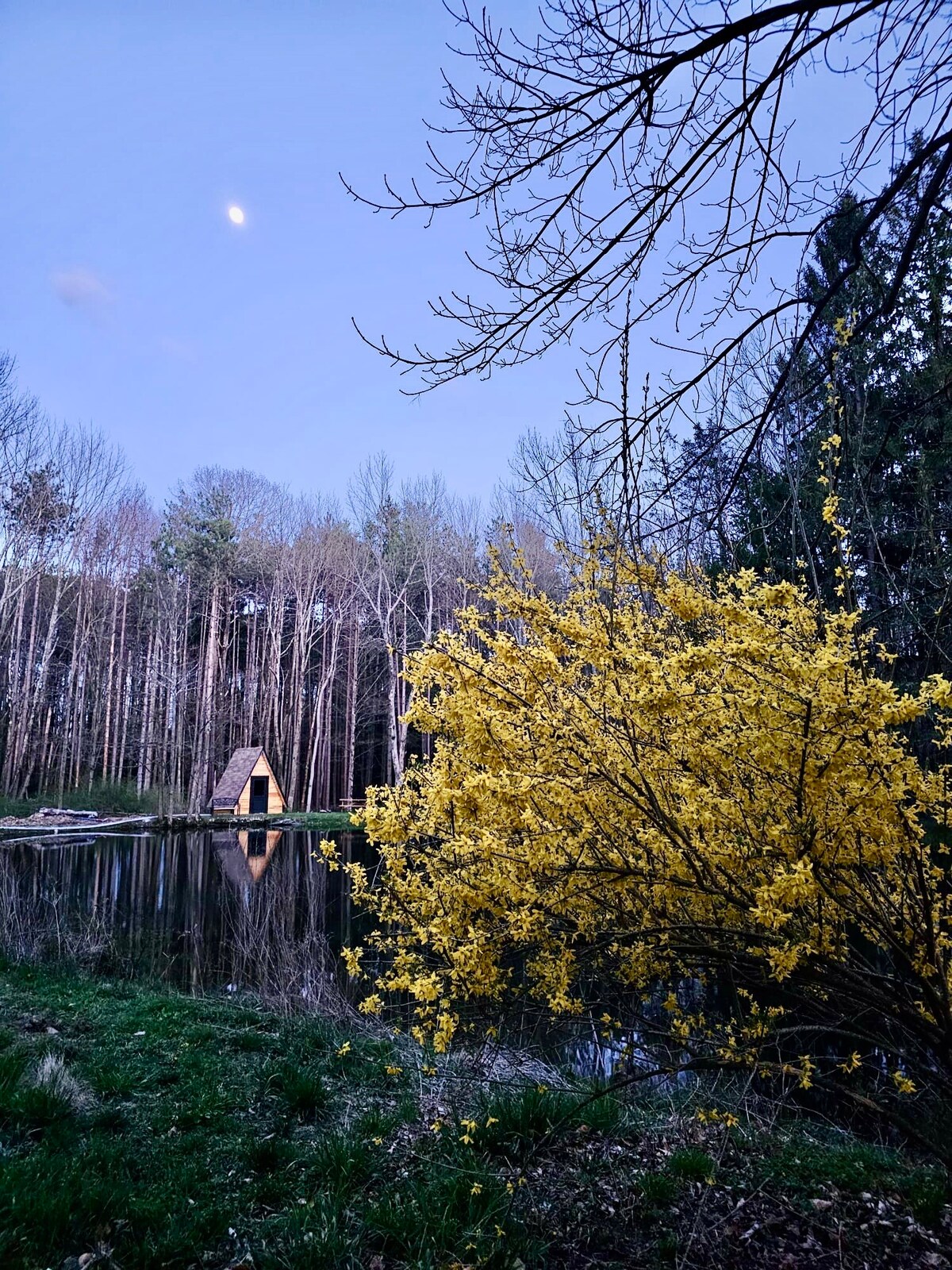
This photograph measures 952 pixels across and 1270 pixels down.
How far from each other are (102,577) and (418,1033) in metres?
35.5

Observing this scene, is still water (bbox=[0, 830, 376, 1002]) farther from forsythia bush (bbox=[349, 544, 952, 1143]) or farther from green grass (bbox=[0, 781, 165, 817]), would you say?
green grass (bbox=[0, 781, 165, 817])

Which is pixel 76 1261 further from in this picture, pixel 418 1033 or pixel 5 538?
pixel 5 538

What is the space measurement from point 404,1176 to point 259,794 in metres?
27.8

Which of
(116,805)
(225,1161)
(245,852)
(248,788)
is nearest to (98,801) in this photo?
(116,805)

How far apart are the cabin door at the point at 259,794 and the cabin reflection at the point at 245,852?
4.30 metres

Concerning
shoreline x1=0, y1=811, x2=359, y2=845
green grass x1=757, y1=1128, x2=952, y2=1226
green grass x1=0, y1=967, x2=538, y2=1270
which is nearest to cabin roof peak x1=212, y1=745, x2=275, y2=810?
shoreline x1=0, y1=811, x2=359, y2=845

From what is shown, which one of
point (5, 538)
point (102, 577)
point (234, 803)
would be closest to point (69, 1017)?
point (234, 803)

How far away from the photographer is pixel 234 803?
28578 millimetres

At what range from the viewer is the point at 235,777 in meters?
29.2

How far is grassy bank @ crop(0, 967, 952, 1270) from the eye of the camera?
9.32ft

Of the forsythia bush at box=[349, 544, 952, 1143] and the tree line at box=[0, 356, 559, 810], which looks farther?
the tree line at box=[0, 356, 559, 810]

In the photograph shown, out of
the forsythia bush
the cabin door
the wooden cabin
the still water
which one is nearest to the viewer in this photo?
the forsythia bush

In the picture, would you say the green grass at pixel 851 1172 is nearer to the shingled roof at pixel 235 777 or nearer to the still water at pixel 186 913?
the still water at pixel 186 913

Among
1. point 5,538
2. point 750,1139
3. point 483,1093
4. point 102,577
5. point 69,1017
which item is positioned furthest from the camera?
point 102,577
